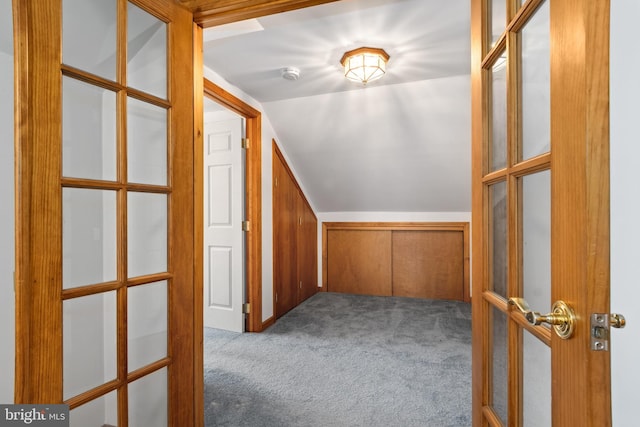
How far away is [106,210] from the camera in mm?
1047

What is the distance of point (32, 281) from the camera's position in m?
0.84

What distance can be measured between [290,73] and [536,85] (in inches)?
78.9

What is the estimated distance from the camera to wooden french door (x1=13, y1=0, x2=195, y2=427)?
85 cm

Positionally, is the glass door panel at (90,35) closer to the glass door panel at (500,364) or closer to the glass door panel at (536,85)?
the glass door panel at (536,85)

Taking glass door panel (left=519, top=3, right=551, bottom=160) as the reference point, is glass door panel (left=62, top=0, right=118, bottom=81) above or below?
above

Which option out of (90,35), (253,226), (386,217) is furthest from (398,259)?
(90,35)

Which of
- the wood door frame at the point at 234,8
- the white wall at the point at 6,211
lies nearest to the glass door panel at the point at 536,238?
the wood door frame at the point at 234,8

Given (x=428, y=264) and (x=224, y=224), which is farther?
(x=428, y=264)

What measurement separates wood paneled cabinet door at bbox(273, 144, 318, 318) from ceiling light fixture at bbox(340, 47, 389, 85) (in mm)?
1384

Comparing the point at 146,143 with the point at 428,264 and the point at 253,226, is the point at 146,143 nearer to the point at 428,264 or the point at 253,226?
the point at 253,226

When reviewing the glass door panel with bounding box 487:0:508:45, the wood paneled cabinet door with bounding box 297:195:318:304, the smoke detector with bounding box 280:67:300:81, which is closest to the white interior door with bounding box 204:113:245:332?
the smoke detector with bounding box 280:67:300:81

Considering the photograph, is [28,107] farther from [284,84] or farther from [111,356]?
[284,84]

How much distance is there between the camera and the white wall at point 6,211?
99cm
